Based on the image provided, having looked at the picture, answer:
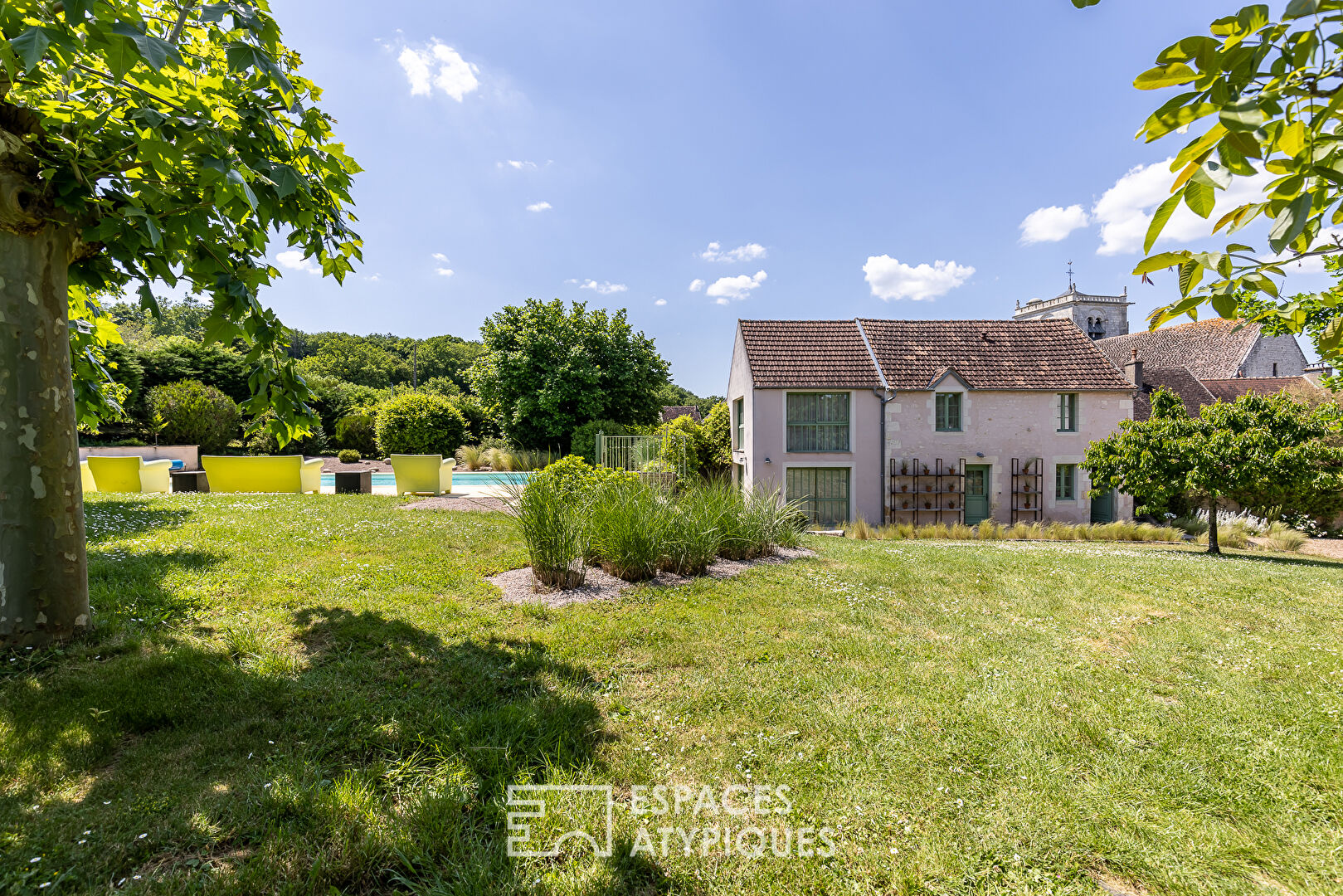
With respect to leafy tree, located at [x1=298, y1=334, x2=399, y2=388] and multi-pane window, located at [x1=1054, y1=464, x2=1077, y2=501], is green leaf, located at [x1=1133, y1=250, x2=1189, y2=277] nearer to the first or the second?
multi-pane window, located at [x1=1054, y1=464, x2=1077, y2=501]

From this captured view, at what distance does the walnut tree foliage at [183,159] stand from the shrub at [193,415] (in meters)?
24.9

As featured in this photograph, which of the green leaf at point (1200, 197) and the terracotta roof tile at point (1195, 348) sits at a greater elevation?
the terracotta roof tile at point (1195, 348)

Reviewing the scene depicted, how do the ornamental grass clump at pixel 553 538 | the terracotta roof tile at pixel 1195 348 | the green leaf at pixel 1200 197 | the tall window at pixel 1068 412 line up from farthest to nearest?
the terracotta roof tile at pixel 1195 348 < the tall window at pixel 1068 412 < the ornamental grass clump at pixel 553 538 < the green leaf at pixel 1200 197

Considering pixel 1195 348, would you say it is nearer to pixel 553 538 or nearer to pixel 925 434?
pixel 925 434

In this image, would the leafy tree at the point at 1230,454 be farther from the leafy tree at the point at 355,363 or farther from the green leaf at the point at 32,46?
the leafy tree at the point at 355,363

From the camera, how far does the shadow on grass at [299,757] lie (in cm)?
206

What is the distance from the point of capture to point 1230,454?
39.0 feet

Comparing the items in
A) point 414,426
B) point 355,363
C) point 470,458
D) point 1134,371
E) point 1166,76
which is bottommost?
point 470,458

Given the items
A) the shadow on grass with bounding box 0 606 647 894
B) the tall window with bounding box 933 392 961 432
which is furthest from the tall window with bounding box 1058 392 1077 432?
the shadow on grass with bounding box 0 606 647 894

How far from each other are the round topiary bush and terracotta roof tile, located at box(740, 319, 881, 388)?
1391 centimetres

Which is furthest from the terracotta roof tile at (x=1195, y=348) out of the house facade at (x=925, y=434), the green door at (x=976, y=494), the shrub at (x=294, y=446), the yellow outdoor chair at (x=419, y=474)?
the shrub at (x=294, y=446)

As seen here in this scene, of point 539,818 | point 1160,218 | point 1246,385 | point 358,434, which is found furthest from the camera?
point 358,434

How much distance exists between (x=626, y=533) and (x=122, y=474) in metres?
13.3

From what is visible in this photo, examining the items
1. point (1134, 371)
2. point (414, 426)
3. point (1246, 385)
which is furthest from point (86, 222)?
point (1246, 385)
